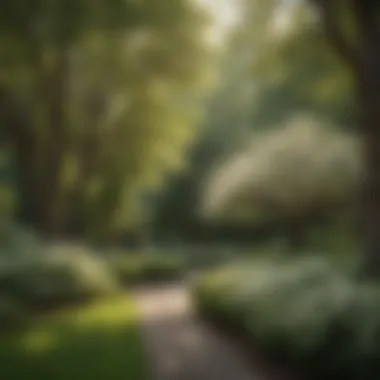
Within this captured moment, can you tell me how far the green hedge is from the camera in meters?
1.81

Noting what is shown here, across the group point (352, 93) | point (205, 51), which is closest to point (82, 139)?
point (205, 51)

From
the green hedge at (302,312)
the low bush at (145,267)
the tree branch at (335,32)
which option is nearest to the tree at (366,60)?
the tree branch at (335,32)

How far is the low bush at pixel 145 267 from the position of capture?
6.12 ft

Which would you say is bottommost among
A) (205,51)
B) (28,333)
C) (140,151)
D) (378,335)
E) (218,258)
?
(378,335)

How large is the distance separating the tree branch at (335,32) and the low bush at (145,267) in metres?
0.77

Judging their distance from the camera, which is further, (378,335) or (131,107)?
(131,107)

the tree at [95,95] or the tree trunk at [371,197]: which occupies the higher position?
the tree at [95,95]

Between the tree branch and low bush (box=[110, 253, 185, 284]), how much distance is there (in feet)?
2.52

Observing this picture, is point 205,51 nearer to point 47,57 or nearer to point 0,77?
point 47,57

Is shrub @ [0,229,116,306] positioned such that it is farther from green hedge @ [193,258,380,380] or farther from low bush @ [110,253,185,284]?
green hedge @ [193,258,380,380]

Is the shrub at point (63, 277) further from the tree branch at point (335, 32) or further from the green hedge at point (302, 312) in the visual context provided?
the tree branch at point (335, 32)

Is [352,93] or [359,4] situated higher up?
[359,4]

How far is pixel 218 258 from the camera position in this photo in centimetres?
190

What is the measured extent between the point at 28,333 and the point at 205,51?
0.93m
